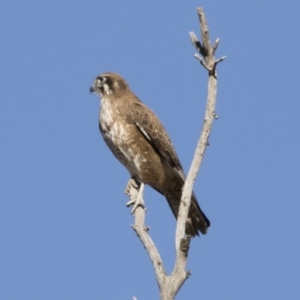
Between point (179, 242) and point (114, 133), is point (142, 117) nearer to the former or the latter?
point (114, 133)

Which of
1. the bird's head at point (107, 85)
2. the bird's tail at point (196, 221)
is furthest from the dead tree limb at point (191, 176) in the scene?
the bird's head at point (107, 85)

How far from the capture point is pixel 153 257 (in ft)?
18.2

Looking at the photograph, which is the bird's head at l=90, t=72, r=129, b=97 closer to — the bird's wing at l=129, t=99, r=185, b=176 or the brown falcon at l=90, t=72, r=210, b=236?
the brown falcon at l=90, t=72, r=210, b=236

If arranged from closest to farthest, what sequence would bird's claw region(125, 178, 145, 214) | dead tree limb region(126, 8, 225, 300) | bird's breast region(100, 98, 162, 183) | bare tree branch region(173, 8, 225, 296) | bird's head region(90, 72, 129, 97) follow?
dead tree limb region(126, 8, 225, 300) < bare tree branch region(173, 8, 225, 296) < bird's claw region(125, 178, 145, 214) < bird's breast region(100, 98, 162, 183) < bird's head region(90, 72, 129, 97)

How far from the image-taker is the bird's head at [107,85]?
26.6 feet

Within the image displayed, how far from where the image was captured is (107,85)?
26.7 feet

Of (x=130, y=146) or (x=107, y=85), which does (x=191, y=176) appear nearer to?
(x=130, y=146)

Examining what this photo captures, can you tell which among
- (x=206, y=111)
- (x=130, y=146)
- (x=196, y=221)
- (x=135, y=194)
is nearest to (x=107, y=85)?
(x=130, y=146)

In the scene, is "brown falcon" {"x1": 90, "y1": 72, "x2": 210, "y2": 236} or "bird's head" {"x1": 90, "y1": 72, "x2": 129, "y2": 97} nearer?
"brown falcon" {"x1": 90, "y1": 72, "x2": 210, "y2": 236}

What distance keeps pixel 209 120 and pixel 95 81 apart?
105 inches

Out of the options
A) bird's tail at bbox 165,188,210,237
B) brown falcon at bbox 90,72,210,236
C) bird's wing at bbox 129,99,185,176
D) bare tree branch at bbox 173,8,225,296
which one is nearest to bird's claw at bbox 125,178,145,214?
brown falcon at bbox 90,72,210,236

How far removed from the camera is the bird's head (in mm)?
8102

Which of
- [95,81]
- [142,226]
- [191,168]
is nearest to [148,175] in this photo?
[95,81]

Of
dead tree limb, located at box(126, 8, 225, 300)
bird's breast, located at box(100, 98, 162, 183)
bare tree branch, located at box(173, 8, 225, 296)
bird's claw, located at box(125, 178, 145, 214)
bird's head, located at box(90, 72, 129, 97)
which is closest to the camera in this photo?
dead tree limb, located at box(126, 8, 225, 300)
